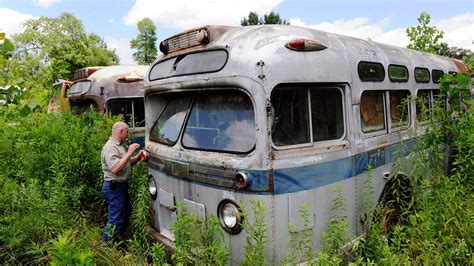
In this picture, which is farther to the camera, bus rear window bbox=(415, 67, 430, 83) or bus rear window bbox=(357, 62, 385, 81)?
bus rear window bbox=(415, 67, 430, 83)

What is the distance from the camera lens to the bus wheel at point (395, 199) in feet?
13.2

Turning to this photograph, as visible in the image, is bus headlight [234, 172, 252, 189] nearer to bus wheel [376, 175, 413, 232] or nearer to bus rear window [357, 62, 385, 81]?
bus rear window [357, 62, 385, 81]

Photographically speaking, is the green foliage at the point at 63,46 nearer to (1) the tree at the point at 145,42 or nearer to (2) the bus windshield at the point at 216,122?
(1) the tree at the point at 145,42

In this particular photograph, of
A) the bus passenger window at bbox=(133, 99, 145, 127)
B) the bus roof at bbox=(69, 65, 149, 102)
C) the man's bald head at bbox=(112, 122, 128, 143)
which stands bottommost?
the man's bald head at bbox=(112, 122, 128, 143)

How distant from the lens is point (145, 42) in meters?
32.4

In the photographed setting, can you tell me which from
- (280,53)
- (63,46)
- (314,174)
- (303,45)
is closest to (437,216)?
(314,174)

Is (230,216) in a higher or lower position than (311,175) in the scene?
lower

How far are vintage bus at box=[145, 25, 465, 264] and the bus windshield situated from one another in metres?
0.01

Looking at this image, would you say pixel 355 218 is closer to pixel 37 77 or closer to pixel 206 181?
pixel 206 181

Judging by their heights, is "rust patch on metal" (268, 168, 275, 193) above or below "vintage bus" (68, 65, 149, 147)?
below

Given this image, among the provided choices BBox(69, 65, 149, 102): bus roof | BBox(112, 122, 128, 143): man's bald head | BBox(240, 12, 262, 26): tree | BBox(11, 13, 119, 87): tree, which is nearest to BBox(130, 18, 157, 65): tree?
BBox(11, 13, 119, 87): tree

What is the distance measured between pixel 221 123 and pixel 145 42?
31.3 meters

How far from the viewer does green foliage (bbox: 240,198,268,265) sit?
9.05ft

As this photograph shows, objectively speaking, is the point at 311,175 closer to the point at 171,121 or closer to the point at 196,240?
the point at 196,240
